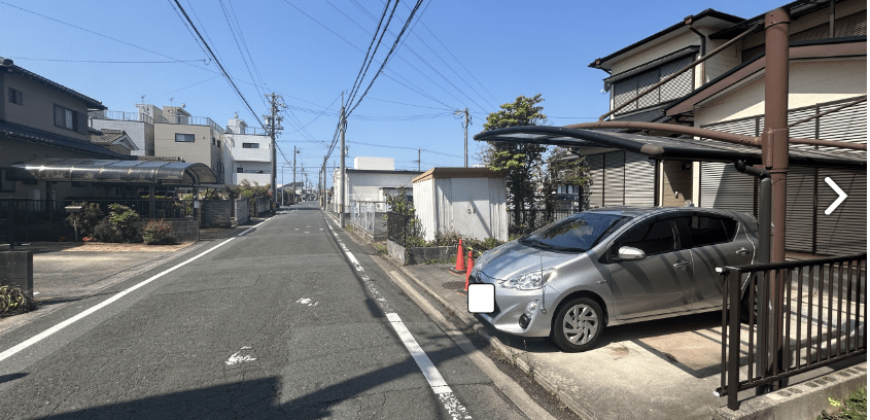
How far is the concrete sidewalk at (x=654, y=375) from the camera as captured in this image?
3.05 metres

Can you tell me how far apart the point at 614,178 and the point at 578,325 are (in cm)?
702

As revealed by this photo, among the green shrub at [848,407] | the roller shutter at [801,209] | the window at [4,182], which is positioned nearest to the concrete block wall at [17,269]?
the green shrub at [848,407]

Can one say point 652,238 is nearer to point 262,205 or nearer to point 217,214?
point 217,214

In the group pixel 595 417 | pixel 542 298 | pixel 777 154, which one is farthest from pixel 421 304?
pixel 777 154

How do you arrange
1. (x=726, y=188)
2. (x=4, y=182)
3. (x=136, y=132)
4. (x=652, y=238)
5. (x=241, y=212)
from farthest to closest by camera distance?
1. (x=136, y=132)
2. (x=241, y=212)
3. (x=4, y=182)
4. (x=726, y=188)
5. (x=652, y=238)

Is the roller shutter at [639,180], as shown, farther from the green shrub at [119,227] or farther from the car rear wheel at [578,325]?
the green shrub at [119,227]

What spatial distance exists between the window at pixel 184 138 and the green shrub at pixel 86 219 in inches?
1275

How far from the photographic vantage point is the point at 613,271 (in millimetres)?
4453

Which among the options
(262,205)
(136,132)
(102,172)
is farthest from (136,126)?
(102,172)

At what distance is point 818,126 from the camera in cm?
652

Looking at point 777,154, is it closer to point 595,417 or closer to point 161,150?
point 595,417

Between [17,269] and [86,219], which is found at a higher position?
[86,219]

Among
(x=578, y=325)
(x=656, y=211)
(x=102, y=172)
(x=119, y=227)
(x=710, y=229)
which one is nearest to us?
(x=578, y=325)

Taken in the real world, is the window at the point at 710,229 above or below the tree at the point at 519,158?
below
